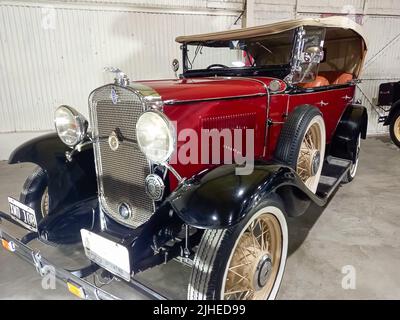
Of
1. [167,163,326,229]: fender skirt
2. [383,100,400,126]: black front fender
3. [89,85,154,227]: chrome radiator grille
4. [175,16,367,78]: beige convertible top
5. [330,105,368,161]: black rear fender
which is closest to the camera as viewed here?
[167,163,326,229]: fender skirt

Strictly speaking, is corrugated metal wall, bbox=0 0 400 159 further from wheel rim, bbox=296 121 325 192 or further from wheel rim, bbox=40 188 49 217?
wheel rim, bbox=296 121 325 192

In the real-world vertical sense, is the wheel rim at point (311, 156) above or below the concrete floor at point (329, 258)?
above

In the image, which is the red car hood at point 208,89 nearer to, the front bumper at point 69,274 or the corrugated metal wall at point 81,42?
the front bumper at point 69,274

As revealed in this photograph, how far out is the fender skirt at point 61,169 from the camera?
2.27 m

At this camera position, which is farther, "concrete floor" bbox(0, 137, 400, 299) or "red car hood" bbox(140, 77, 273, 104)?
"concrete floor" bbox(0, 137, 400, 299)

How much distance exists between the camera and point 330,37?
380cm

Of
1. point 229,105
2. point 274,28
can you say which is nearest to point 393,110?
point 274,28

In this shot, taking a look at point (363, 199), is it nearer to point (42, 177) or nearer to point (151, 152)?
point (151, 152)

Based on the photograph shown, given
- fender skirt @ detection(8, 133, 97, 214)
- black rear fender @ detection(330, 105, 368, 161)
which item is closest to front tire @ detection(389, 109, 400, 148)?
black rear fender @ detection(330, 105, 368, 161)

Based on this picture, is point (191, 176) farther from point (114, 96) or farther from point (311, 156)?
point (311, 156)

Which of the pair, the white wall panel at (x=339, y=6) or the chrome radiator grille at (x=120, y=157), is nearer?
the chrome radiator grille at (x=120, y=157)

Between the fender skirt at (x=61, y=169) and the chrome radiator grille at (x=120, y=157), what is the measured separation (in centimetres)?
30

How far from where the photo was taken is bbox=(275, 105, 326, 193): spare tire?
2262 mm

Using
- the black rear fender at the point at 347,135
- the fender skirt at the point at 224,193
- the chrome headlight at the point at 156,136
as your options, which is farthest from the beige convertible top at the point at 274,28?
the chrome headlight at the point at 156,136
